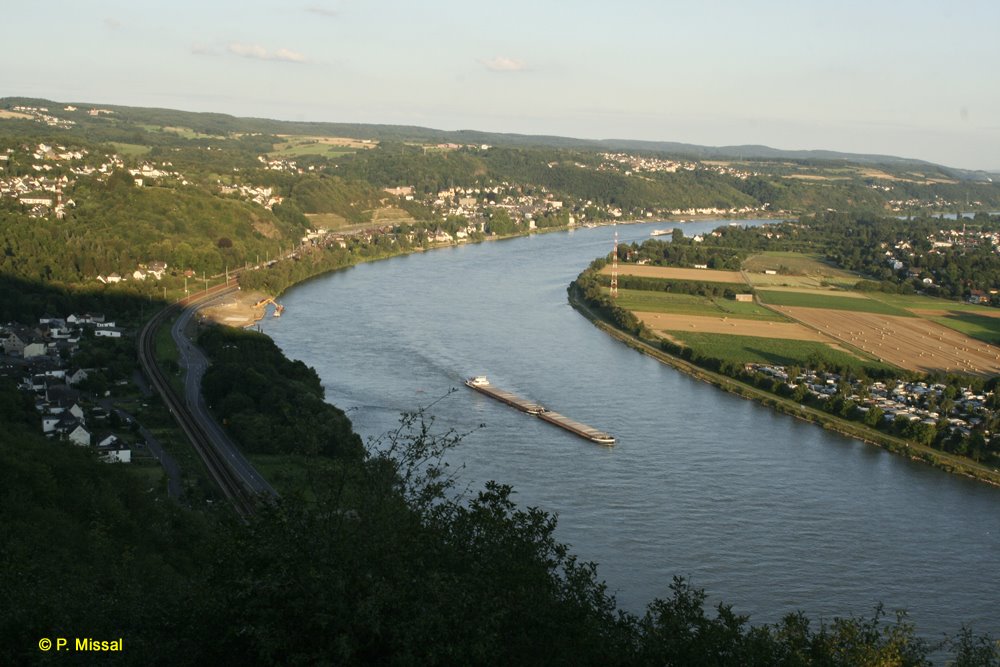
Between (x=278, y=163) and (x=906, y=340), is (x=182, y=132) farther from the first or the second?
(x=906, y=340)

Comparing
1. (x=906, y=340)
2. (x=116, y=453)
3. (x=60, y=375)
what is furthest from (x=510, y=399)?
(x=906, y=340)

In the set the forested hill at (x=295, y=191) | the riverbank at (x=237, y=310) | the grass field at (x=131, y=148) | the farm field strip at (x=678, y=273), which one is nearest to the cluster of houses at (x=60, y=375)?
the riverbank at (x=237, y=310)

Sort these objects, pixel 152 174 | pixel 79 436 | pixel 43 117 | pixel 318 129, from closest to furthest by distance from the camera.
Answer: pixel 79 436 → pixel 152 174 → pixel 43 117 → pixel 318 129

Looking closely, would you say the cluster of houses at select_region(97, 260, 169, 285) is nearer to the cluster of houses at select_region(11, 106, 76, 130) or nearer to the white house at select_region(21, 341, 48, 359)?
the white house at select_region(21, 341, 48, 359)

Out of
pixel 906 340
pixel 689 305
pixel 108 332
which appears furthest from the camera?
pixel 689 305

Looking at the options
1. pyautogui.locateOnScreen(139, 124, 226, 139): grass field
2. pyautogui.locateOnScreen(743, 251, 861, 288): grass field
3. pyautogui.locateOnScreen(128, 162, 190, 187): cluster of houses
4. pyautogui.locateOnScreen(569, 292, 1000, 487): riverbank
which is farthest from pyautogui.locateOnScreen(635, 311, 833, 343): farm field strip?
pyautogui.locateOnScreen(139, 124, 226, 139): grass field

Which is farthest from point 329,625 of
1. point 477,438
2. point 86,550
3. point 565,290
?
point 565,290

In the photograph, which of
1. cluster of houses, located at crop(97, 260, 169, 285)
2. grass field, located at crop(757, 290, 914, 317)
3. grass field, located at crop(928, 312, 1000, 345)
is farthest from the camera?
grass field, located at crop(757, 290, 914, 317)
